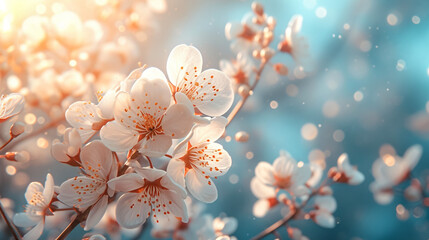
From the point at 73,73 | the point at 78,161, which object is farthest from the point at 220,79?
the point at 73,73

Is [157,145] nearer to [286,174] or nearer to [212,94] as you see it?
[212,94]

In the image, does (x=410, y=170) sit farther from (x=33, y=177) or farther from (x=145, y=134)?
(x=33, y=177)

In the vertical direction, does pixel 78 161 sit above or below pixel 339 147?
above

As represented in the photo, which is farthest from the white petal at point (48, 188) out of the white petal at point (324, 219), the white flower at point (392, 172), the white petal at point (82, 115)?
the white flower at point (392, 172)

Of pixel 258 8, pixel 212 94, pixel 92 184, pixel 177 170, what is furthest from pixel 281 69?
pixel 92 184

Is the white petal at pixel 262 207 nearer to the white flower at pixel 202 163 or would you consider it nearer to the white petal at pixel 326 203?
the white petal at pixel 326 203

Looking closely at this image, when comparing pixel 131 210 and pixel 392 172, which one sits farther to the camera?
pixel 392 172
